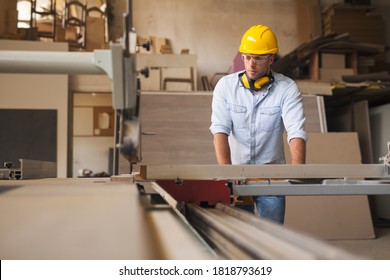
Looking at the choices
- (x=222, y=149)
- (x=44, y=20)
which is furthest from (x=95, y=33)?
(x=222, y=149)

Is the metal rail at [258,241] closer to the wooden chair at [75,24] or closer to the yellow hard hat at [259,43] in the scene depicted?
the yellow hard hat at [259,43]

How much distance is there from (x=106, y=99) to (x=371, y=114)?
3.71m

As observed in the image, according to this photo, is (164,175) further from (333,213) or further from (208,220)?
(333,213)

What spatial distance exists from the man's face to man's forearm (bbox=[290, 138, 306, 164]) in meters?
0.32

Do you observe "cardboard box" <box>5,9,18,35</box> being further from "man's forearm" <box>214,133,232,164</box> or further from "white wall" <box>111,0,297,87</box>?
"man's forearm" <box>214,133,232,164</box>

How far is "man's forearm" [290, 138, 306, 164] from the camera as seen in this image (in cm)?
178

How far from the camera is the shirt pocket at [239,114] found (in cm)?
194

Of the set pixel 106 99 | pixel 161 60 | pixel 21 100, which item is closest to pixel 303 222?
pixel 161 60

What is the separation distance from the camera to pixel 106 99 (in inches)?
257

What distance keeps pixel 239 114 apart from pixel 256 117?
74 mm

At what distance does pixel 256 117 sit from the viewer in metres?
1.94

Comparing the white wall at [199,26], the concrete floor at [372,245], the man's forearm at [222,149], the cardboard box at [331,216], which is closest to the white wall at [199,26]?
the white wall at [199,26]

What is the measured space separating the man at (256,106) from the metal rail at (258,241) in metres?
1.00

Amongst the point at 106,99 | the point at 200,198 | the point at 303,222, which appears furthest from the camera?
the point at 106,99
